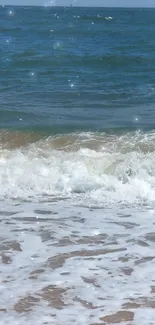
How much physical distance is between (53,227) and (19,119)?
6213 millimetres

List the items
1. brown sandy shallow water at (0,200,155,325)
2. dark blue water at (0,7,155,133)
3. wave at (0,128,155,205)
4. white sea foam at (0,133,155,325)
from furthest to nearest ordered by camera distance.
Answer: dark blue water at (0,7,155,133) → wave at (0,128,155,205) → white sea foam at (0,133,155,325) → brown sandy shallow water at (0,200,155,325)

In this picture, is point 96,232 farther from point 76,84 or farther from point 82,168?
point 76,84

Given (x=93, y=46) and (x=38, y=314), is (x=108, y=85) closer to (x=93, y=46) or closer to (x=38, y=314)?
(x=93, y=46)

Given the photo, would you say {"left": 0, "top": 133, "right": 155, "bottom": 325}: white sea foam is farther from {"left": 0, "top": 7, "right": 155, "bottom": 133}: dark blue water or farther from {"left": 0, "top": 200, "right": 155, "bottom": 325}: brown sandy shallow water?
{"left": 0, "top": 7, "right": 155, "bottom": 133}: dark blue water

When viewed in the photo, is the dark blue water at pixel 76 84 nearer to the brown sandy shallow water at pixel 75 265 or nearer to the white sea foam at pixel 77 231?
the white sea foam at pixel 77 231

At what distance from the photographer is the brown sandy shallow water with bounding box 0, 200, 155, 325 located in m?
4.68

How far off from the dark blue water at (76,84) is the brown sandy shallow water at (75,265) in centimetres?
495

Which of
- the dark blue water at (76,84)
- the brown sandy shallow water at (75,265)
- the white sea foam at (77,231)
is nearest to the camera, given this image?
the brown sandy shallow water at (75,265)

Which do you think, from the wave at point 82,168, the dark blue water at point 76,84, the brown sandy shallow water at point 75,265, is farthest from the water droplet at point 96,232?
the dark blue water at point 76,84

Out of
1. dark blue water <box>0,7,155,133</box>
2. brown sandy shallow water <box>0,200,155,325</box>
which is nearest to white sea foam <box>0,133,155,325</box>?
brown sandy shallow water <box>0,200,155,325</box>

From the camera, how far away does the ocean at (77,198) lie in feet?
16.1

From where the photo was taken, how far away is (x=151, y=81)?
17.3 metres

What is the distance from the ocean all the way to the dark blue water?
0.12 ft

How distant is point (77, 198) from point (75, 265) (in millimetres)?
2314
